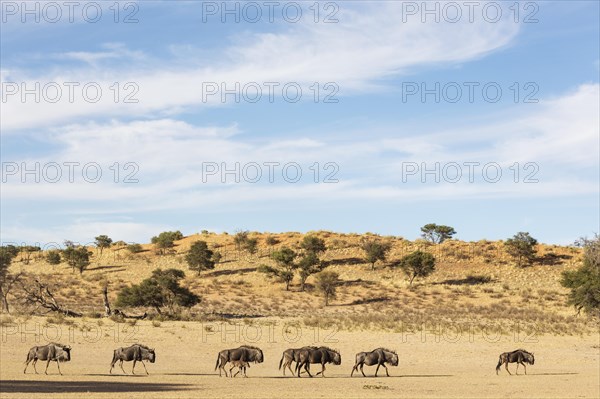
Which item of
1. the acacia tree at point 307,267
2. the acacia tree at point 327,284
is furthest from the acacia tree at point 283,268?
the acacia tree at point 327,284

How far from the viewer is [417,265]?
76812 mm

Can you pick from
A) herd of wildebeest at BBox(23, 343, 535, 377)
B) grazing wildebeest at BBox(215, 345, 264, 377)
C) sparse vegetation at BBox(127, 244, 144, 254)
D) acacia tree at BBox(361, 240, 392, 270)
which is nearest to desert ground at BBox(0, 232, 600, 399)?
herd of wildebeest at BBox(23, 343, 535, 377)

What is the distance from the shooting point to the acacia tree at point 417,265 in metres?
76.7

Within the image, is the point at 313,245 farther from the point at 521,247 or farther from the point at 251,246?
the point at 521,247

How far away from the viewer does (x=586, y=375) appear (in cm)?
3100

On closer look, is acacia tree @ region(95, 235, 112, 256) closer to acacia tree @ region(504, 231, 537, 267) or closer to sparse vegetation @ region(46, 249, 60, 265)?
sparse vegetation @ region(46, 249, 60, 265)

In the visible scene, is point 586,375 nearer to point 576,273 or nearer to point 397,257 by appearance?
point 576,273

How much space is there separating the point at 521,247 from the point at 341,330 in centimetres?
4970

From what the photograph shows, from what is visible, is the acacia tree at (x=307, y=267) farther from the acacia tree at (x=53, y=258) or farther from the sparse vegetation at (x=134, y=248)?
the acacia tree at (x=53, y=258)

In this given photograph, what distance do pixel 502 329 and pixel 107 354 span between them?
27.7 meters

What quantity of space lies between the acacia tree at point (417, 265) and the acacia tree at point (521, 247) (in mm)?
15340

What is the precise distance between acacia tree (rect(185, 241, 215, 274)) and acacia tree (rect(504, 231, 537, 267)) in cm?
3840

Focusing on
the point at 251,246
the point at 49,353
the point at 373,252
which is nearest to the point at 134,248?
the point at 251,246

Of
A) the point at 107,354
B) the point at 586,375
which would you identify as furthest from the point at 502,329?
the point at 107,354
